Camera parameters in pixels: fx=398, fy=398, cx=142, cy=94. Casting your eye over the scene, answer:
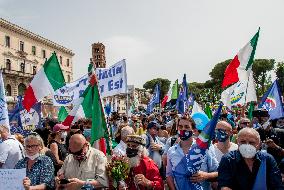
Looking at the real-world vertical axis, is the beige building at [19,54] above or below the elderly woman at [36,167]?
above

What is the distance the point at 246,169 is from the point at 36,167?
253cm

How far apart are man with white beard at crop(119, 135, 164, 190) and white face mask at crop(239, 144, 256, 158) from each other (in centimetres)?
130

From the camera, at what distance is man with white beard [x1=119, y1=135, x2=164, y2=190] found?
15.8ft

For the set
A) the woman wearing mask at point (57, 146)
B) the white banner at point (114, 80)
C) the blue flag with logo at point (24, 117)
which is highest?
the white banner at point (114, 80)

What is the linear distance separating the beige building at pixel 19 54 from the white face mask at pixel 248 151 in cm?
6143

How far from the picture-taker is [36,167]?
491cm

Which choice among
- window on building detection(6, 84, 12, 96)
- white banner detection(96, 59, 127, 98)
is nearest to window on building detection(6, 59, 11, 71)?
window on building detection(6, 84, 12, 96)

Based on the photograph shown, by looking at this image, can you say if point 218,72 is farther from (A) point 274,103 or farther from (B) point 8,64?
(A) point 274,103

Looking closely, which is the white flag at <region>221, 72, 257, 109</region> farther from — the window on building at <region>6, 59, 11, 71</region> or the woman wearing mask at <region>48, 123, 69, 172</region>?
the window on building at <region>6, 59, 11, 71</region>

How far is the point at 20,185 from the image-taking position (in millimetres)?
4789

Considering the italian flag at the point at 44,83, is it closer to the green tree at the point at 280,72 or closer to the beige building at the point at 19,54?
the green tree at the point at 280,72

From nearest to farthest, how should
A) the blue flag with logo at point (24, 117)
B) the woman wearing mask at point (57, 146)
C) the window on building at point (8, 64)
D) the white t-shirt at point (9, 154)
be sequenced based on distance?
the white t-shirt at point (9, 154) < the woman wearing mask at point (57, 146) < the blue flag with logo at point (24, 117) < the window on building at point (8, 64)

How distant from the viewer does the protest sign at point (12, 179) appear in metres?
4.80

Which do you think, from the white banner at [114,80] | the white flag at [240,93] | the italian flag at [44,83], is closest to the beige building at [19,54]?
the italian flag at [44,83]
